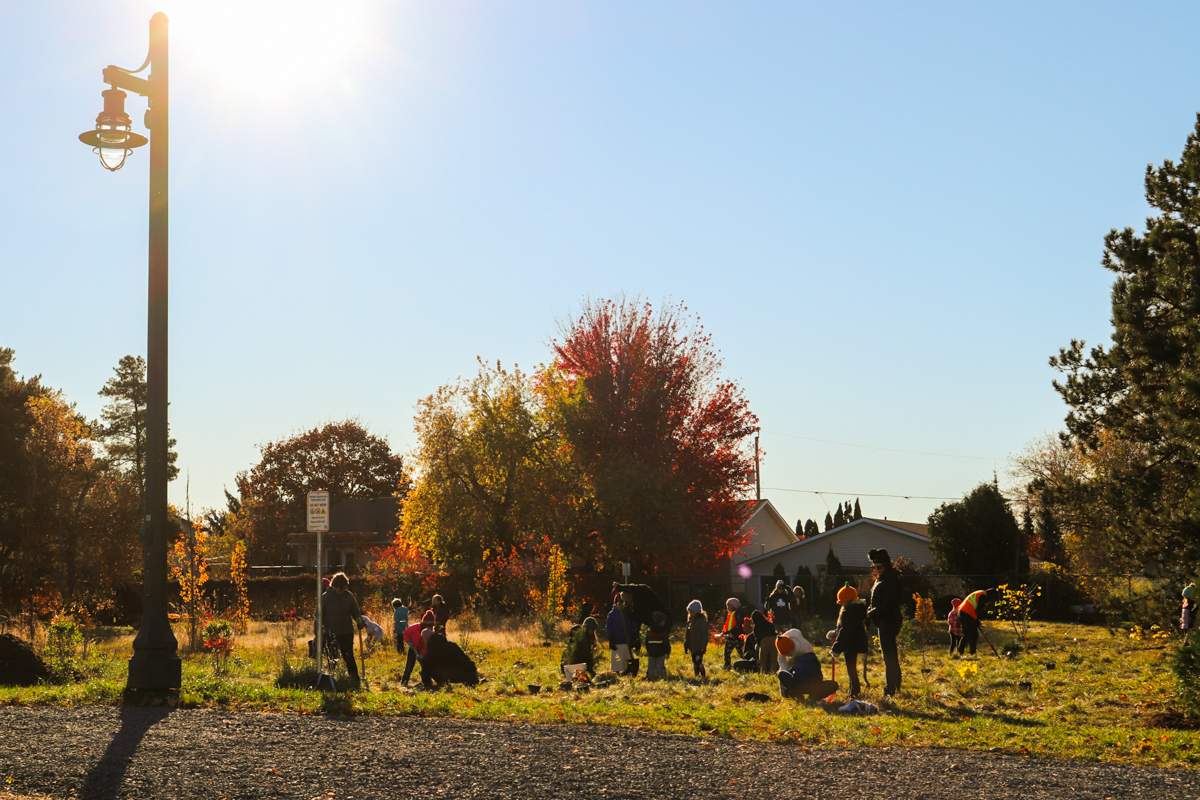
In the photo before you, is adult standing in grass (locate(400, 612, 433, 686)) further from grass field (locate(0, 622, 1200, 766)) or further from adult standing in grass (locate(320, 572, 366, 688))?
adult standing in grass (locate(320, 572, 366, 688))

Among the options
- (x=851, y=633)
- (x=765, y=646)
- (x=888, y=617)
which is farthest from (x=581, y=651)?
(x=888, y=617)

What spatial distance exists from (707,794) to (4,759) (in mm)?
5038

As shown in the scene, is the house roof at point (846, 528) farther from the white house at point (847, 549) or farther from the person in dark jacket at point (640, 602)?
the person in dark jacket at point (640, 602)

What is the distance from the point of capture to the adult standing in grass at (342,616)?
14.0 meters

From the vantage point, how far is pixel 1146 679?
15422mm

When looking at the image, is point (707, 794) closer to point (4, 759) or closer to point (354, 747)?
point (354, 747)

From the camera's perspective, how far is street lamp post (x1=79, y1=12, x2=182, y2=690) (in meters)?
10.6

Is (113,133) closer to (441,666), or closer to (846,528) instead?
(441,666)

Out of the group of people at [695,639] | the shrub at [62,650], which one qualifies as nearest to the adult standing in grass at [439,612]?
Answer: the group of people at [695,639]

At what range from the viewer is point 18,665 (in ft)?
43.7

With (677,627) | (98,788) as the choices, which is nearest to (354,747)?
(98,788)

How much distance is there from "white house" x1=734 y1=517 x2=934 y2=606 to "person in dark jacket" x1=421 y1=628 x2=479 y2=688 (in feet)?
111

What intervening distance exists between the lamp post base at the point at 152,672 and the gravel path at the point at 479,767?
120 cm

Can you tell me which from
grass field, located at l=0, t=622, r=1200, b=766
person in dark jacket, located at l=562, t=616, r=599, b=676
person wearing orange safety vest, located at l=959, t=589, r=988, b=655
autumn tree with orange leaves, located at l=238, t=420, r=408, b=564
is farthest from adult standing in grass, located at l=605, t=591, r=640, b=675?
autumn tree with orange leaves, located at l=238, t=420, r=408, b=564
